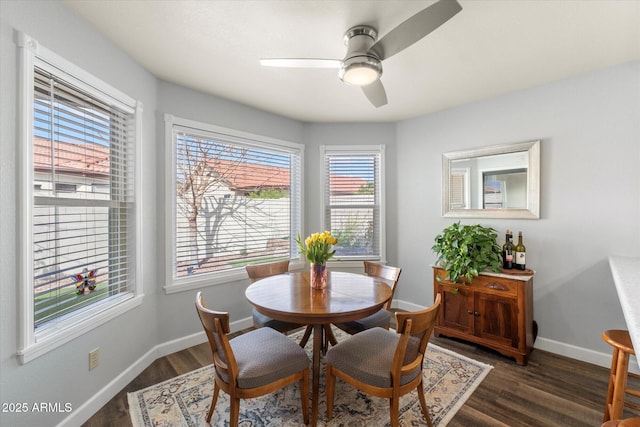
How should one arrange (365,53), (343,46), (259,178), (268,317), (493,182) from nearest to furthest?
(365,53) → (343,46) → (268,317) → (493,182) → (259,178)

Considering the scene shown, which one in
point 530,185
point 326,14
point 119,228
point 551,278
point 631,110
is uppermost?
point 326,14

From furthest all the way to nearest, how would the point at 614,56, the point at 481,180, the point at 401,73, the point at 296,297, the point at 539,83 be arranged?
1. the point at 481,180
2. the point at 539,83
3. the point at 401,73
4. the point at 614,56
5. the point at 296,297

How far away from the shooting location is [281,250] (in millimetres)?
3633

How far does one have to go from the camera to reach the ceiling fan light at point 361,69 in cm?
171

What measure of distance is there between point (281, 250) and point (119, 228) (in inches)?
72.2

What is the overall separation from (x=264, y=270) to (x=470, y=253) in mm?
2061

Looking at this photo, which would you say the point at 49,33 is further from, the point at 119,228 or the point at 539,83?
the point at 539,83

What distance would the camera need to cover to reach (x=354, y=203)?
3.85m

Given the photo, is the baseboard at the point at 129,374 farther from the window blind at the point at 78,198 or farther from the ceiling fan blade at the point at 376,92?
the ceiling fan blade at the point at 376,92

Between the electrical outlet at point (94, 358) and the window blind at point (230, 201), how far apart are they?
0.92 m

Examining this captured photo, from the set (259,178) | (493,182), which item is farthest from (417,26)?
(259,178)

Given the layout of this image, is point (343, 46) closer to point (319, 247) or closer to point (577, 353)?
point (319, 247)

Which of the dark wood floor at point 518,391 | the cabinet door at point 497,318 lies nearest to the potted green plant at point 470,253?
the cabinet door at point 497,318

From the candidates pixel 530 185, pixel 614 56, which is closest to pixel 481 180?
pixel 530 185
